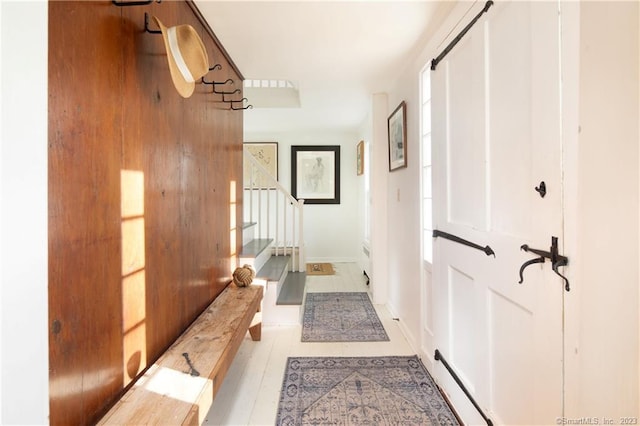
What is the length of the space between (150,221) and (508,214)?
1.44 metres

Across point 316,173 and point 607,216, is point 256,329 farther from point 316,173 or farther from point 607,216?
point 316,173

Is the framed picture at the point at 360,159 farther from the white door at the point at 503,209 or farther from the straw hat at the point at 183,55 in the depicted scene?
the straw hat at the point at 183,55

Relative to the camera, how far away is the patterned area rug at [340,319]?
2.54 metres

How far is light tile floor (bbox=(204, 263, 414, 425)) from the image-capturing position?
1654mm

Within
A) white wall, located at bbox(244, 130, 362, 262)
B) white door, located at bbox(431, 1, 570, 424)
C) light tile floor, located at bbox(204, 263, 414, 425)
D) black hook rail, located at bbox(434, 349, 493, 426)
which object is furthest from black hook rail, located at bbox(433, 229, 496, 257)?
white wall, located at bbox(244, 130, 362, 262)

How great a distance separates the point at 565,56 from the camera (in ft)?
2.97

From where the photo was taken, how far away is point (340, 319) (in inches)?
114

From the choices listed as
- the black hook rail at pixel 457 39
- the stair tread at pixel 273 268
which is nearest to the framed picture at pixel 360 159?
the stair tread at pixel 273 268

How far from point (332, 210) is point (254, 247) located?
2170mm

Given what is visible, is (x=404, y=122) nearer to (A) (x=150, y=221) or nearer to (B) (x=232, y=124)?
(B) (x=232, y=124)

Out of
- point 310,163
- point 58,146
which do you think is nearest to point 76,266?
point 58,146

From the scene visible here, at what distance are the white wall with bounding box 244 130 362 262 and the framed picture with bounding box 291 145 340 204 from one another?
0.24ft

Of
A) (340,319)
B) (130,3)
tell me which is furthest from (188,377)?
(340,319)

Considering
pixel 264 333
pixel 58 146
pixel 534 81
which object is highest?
pixel 534 81
